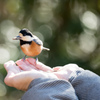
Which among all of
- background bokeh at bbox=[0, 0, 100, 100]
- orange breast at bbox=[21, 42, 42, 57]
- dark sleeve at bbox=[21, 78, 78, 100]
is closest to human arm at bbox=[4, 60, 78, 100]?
dark sleeve at bbox=[21, 78, 78, 100]

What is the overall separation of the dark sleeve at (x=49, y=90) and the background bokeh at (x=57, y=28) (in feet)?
5.07

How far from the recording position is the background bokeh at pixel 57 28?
92.3 inches

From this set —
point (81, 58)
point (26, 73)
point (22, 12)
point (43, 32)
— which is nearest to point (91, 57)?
point (81, 58)

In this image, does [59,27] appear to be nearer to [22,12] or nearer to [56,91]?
[22,12]

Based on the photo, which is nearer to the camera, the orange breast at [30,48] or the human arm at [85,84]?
the human arm at [85,84]

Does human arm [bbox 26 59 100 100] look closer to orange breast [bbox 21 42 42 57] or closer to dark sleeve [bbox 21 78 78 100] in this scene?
dark sleeve [bbox 21 78 78 100]

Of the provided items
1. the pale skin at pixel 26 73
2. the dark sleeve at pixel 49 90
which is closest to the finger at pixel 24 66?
the pale skin at pixel 26 73

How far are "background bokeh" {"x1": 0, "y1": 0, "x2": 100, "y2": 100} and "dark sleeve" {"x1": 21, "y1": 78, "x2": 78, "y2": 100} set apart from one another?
1.55 meters

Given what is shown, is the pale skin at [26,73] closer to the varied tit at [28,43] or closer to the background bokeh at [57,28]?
the varied tit at [28,43]

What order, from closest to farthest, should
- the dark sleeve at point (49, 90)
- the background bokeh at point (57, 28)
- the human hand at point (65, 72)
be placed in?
the dark sleeve at point (49, 90)
the human hand at point (65, 72)
the background bokeh at point (57, 28)

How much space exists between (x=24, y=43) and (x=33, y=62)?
78 mm

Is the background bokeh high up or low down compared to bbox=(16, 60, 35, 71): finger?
down

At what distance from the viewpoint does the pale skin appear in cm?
74

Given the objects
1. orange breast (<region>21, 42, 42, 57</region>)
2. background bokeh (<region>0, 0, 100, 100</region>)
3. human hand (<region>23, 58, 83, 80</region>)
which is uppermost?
orange breast (<region>21, 42, 42, 57</region>)
